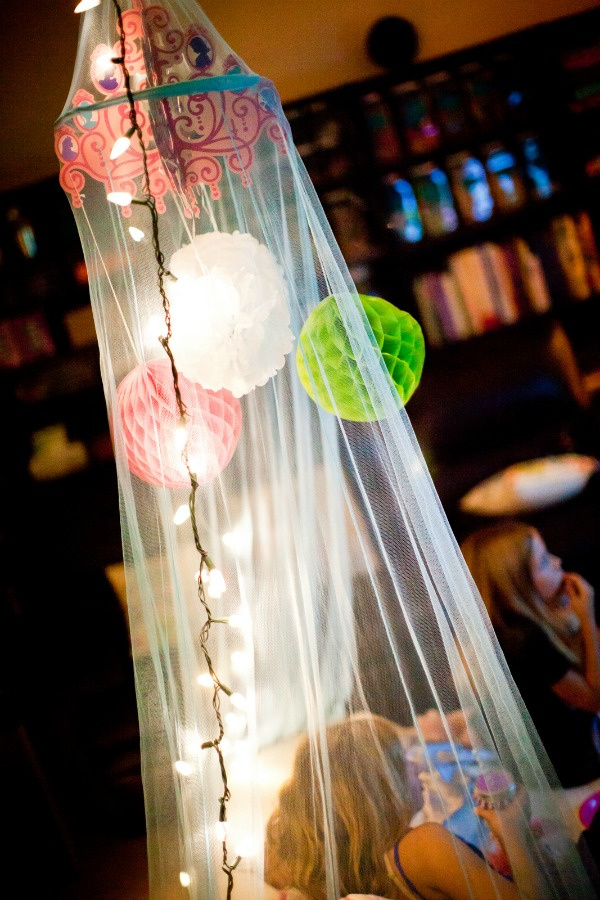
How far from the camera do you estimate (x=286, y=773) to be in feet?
4.55

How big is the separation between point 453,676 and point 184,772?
545mm

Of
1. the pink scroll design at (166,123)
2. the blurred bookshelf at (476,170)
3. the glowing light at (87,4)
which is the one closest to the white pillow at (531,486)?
the blurred bookshelf at (476,170)

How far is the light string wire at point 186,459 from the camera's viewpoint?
1211 mm

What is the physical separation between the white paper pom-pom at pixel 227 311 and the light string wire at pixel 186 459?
0.03 meters

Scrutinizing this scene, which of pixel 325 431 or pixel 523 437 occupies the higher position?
pixel 523 437

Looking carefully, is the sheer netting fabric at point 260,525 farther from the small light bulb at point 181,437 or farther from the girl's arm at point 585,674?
the girl's arm at point 585,674

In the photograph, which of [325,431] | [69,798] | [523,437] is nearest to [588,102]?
[523,437]

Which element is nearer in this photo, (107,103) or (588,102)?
(107,103)

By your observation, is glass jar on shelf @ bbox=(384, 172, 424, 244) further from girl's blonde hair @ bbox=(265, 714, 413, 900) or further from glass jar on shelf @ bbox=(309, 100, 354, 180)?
girl's blonde hair @ bbox=(265, 714, 413, 900)

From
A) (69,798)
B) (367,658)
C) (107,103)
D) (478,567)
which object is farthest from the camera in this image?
(69,798)

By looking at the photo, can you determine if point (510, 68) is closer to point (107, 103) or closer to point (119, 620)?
point (107, 103)

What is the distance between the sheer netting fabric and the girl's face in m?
0.62

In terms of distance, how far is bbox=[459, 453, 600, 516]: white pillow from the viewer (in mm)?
2328

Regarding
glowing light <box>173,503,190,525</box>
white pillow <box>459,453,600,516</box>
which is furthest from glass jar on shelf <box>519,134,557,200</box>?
glowing light <box>173,503,190,525</box>
